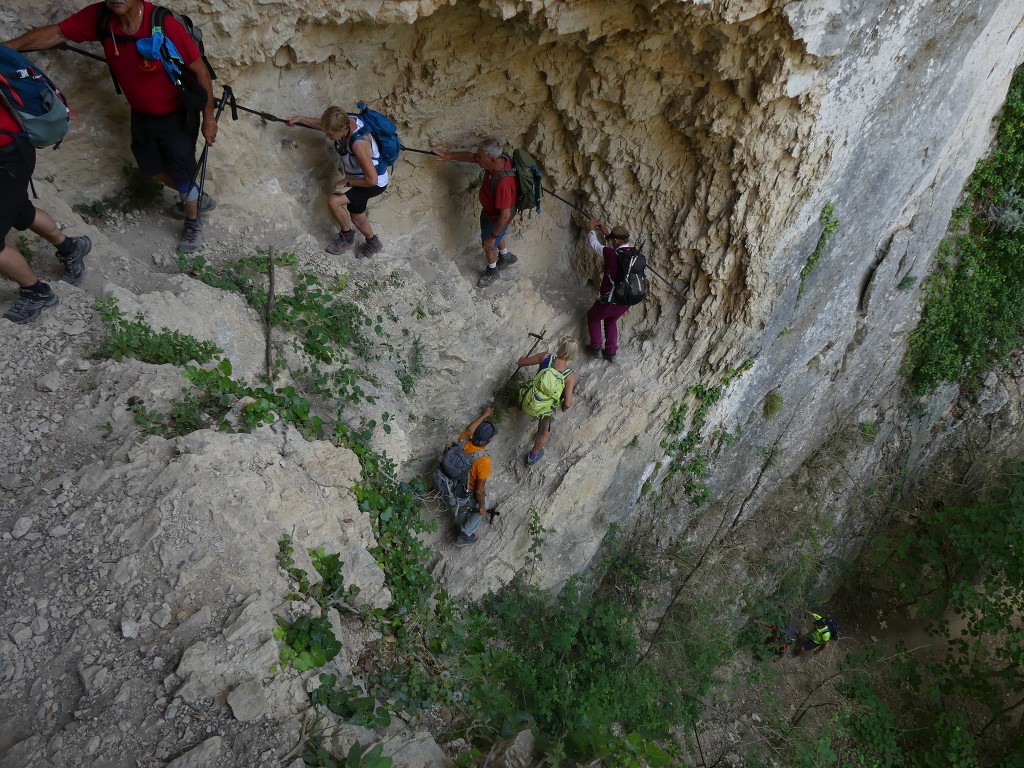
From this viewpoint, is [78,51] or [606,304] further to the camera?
[606,304]

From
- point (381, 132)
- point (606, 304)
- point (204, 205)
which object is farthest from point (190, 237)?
point (606, 304)

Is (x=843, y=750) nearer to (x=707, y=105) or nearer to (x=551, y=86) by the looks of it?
(x=707, y=105)

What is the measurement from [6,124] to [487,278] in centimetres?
452

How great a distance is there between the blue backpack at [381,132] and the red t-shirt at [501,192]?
1.01 m

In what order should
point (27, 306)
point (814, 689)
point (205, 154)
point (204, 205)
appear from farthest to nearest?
point (814, 689)
point (204, 205)
point (205, 154)
point (27, 306)

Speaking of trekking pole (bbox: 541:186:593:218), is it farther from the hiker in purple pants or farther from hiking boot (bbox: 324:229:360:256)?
hiking boot (bbox: 324:229:360:256)

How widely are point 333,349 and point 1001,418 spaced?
1085 cm

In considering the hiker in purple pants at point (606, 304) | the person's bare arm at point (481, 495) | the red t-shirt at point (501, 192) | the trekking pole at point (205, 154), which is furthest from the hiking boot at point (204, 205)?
the hiker in purple pants at point (606, 304)

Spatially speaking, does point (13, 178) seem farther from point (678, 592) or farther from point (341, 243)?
point (678, 592)

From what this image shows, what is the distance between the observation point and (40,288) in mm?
4062

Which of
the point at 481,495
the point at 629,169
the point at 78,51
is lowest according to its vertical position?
the point at 481,495

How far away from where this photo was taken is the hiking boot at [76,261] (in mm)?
4438

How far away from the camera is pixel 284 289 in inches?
218

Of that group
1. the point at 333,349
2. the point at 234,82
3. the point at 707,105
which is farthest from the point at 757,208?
the point at 234,82
